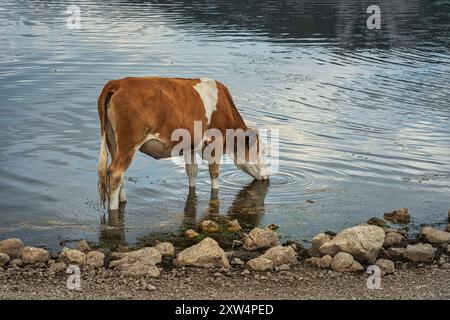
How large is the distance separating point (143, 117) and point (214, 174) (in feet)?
5.81

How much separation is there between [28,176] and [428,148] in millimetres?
6601

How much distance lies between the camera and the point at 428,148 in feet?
50.9

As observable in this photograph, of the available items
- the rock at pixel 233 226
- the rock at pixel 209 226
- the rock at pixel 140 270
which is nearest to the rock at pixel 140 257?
the rock at pixel 140 270

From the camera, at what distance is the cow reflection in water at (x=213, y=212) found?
35.8 feet

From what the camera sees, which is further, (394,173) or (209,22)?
(209,22)

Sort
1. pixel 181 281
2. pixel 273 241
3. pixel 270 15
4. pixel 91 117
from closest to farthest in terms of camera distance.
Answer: pixel 181 281
pixel 273 241
pixel 91 117
pixel 270 15

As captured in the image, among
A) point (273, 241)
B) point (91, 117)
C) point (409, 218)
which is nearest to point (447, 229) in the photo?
point (409, 218)

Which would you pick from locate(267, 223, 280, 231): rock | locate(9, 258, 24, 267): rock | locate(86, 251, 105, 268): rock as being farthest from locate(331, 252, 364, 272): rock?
locate(9, 258, 24, 267): rock

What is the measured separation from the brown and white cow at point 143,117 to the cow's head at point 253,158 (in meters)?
0.93

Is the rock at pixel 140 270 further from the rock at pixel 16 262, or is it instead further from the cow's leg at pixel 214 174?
the cow's leg at pixel 214 174

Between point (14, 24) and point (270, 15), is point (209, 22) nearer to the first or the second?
point (270, 15)

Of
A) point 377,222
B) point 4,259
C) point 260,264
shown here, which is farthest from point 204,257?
point 377,222

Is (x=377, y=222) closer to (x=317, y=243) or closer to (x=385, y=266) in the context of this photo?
(x=317, y=243)

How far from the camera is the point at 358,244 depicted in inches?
385
